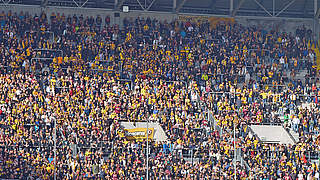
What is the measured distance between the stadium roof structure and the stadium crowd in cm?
120

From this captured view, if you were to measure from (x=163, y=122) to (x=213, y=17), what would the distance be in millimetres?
14140

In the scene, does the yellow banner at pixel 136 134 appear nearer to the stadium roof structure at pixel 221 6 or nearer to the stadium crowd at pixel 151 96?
the stadium crowd at pixel 151 96

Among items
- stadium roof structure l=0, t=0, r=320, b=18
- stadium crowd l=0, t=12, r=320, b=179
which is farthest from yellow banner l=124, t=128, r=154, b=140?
stadium roof structure l=0, t=0, r=320, b=18

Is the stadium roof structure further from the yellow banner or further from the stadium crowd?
the yellow banner

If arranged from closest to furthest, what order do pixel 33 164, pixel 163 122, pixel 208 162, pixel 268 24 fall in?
pixel 33 164, pixel 208 162, pixel 163 122, pixel 268 24

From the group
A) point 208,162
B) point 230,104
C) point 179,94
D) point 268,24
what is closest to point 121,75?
point 179,94

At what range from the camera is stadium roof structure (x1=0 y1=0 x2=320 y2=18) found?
174 feet

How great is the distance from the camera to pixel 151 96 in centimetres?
4544

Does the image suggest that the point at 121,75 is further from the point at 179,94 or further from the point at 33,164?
the point at 33,164

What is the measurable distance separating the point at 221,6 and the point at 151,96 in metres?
13.3

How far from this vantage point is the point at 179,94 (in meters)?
46.2

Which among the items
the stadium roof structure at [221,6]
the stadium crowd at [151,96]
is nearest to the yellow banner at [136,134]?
the stadium crowd at [151,96]

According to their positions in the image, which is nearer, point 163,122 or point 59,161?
point 59,161

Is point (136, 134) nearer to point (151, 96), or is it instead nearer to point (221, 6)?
point (151, 96)
